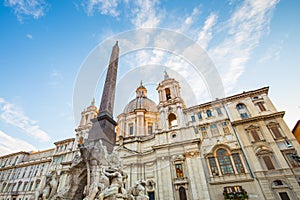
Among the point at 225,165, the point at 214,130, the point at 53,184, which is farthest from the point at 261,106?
the point at 53,184

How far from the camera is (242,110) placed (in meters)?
22.6

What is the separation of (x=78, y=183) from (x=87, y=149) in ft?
6.55

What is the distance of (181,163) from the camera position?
→ 21.2 meters

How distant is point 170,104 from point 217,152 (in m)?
10.8

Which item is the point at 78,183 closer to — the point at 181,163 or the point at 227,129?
the point at 181,163

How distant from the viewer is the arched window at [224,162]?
1888 cm

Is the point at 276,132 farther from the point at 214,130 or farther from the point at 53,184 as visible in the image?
the point at 53,184

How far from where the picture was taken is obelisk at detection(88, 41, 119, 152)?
991cm

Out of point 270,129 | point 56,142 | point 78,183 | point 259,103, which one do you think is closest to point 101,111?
point 78,183

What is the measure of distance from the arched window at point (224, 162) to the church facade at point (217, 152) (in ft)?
0.37

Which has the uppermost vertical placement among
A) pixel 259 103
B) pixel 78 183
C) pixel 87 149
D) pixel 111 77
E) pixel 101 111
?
pixel 259 103

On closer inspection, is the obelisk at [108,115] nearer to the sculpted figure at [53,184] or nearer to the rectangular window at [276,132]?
the sculpted figure at [53,184]

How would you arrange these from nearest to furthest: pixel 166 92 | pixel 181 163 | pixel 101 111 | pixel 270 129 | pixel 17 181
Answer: pixel 101 111, pixel 270 129, pixel 181 163, pixel 166 92, pixel 17 181

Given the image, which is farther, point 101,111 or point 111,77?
point 111,77
